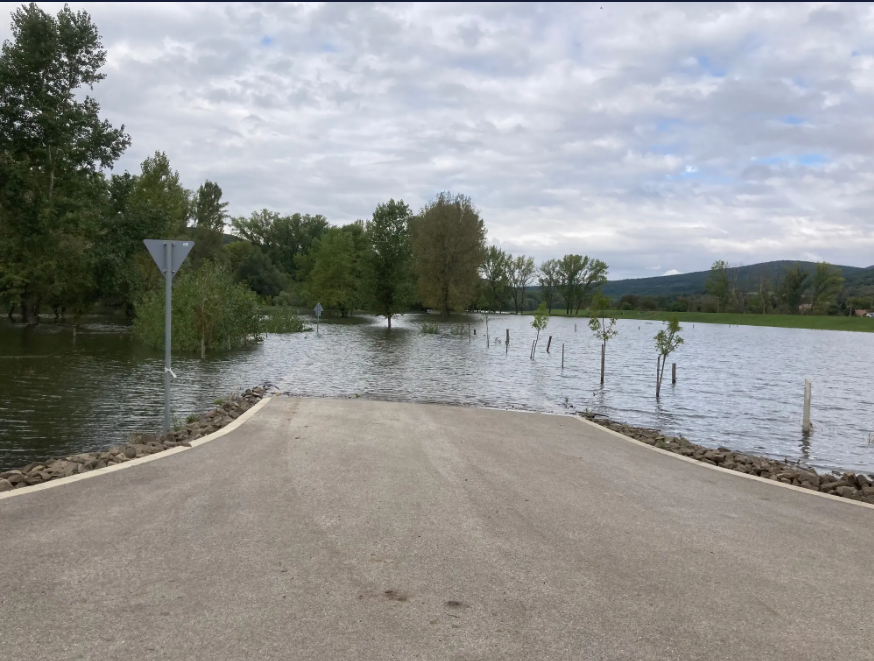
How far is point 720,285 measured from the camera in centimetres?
13462

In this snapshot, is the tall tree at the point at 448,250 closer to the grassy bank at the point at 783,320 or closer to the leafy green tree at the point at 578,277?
the grassy bank at the point at 783,320

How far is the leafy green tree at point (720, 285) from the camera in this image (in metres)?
133

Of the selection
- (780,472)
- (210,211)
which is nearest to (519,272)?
(210,211)

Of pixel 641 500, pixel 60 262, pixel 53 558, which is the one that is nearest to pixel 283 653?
pixel 53 558

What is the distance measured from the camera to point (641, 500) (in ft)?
23.5

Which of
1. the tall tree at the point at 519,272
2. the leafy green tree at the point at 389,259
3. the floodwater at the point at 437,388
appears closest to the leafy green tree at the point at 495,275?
the tall tree at the point at 519,272

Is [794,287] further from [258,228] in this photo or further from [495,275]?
[258,228]

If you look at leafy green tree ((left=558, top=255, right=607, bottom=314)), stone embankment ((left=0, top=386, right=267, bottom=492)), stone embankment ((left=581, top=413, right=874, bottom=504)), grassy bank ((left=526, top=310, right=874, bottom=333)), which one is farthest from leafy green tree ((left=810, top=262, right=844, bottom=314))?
stone embankment ((left=0, top=386, right=267, bottom=492))

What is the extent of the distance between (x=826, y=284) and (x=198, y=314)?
11929 cm

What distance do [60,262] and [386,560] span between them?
4033cm

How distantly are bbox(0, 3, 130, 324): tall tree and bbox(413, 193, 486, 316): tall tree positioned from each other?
50005mm

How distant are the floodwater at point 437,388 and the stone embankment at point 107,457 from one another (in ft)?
6.69

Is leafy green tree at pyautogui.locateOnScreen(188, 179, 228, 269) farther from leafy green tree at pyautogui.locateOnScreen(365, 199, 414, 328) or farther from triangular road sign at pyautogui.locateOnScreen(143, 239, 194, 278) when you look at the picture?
triangular road sign at pyautogui.locateOnScreen(143, 239, 194, 278)

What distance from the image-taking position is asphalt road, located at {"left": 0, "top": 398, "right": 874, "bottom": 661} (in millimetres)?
3834
